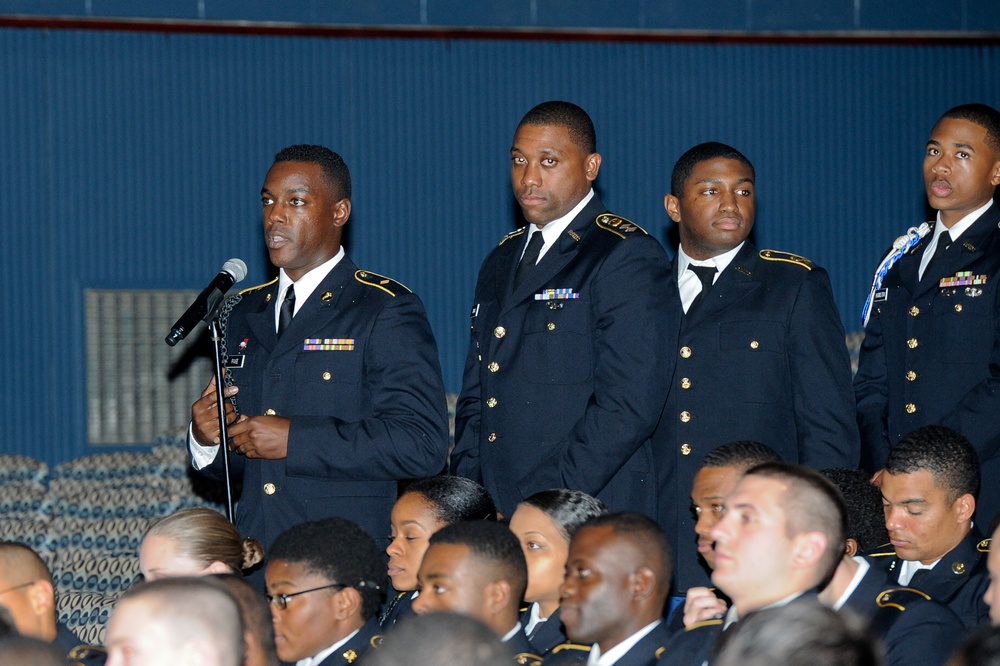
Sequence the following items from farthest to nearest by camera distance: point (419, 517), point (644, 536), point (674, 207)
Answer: point (674, 207), point (419, 517), point (644, 536)

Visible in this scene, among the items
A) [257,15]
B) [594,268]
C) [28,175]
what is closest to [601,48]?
[257,15]

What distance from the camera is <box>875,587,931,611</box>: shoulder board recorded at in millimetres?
2789

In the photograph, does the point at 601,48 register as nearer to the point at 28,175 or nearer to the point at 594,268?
the point at 28,175

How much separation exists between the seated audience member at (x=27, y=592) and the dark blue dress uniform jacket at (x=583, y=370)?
3.83ft

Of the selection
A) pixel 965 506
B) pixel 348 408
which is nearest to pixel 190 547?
pixel 348 408

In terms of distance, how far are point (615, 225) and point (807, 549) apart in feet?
4.26

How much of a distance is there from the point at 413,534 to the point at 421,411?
0.32 metres

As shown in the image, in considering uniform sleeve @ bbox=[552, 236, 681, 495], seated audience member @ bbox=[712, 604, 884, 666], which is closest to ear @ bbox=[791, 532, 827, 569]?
seated audience member @ bbox=[712, 604, 884, 666]

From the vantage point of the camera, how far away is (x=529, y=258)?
148 inches

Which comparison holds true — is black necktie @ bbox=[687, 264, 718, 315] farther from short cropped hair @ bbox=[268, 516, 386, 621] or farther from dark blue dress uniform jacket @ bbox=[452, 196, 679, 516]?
short cropped hair @ bbox=[268, 516, 386, 621]

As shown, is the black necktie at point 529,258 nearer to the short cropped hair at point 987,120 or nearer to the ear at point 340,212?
the ear at point 340,212

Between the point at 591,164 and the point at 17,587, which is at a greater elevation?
the point at 591,164

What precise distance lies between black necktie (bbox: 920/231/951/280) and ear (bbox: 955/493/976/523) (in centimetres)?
72

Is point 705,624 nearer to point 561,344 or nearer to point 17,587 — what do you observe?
point 561,344
